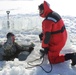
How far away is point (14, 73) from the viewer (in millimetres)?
5383

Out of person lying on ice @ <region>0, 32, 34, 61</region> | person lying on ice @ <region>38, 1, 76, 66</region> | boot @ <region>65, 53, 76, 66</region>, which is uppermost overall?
person lying on ice @ <region>38, 1, 76, 66</region>

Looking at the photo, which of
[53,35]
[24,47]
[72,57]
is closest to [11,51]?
[24,47]

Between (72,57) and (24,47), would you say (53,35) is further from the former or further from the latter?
(24,47)

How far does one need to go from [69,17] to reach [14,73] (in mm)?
12390

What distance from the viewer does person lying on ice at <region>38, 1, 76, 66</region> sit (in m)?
5.79

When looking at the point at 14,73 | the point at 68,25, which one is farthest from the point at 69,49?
the point at 68,25

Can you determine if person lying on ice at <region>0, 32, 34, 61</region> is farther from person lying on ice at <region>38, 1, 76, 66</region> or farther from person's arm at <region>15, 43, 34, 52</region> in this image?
person lying on ice at <region>38, 1, 76, 66</region>

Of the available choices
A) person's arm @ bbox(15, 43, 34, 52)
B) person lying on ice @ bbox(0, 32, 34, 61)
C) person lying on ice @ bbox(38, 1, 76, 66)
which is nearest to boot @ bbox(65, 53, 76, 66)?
person lying on ice @ bbox(38, 1, 76, 66)

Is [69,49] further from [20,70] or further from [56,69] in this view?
[20,70]

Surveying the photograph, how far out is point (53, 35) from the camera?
595cm

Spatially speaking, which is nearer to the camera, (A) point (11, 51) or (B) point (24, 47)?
(A) point (11, 51)

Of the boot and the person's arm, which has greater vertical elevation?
the boot

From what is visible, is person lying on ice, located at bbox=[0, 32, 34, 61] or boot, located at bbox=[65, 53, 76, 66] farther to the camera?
person lying on ice, located at bbox=[0, 32, 34, 61]

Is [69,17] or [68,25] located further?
[69,17]
